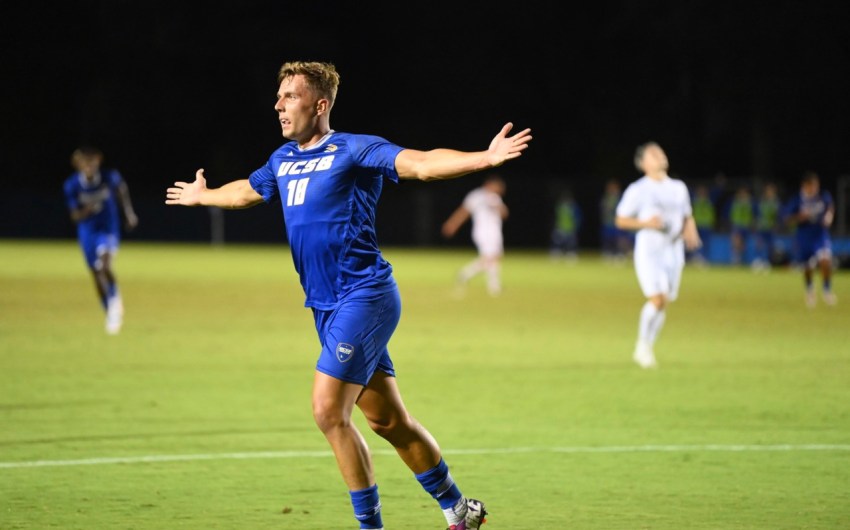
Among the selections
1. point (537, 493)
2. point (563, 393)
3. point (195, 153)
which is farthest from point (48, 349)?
point (195, 153)

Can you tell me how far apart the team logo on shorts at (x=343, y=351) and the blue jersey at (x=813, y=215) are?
20.6 metres

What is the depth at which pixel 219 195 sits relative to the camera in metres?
7.66

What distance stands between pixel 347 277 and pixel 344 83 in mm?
57835

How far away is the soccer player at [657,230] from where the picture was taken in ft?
50.0

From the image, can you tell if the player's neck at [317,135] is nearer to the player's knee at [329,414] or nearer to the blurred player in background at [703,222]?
the player's knee at [329,414]

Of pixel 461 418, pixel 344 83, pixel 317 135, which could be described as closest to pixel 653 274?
pixel 461 418

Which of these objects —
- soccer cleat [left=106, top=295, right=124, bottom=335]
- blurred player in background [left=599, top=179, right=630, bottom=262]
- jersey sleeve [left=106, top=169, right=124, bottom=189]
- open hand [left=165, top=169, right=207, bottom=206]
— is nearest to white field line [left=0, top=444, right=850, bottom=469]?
open hand [left=165, top=169, right=207, bottom=206]

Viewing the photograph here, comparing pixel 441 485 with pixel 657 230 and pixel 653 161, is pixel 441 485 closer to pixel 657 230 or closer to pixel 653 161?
pixel 657 230

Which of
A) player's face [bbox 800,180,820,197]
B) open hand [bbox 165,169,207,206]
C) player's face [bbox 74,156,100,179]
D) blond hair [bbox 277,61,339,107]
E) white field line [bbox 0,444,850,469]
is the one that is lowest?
white field line [bbox 0,444,850,469]

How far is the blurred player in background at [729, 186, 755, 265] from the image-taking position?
42.0 metres

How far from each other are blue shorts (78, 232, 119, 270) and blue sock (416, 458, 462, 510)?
12924mm

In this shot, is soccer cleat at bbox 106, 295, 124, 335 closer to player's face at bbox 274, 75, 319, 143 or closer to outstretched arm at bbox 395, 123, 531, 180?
player's face at bbox 274, 75, 319, 143

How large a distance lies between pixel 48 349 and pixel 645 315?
7.33m

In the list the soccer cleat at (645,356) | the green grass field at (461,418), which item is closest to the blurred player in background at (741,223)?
the green grass field at (461,418)
